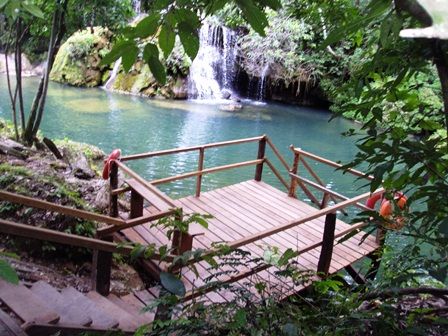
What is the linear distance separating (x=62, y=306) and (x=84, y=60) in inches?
649

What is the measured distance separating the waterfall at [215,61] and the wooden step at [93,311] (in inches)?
598

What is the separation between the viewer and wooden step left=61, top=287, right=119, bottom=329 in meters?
2.45

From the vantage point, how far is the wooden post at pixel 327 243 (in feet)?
13.0

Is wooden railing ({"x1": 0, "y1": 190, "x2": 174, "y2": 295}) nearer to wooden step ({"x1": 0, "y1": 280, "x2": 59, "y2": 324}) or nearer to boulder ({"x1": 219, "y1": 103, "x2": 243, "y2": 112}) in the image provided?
wooden step ({"x1": 0, "y1": 280, "x2": 59, "y2": 324})

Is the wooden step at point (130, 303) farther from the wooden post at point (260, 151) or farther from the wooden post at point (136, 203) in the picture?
the wooden post at point (260, 151)

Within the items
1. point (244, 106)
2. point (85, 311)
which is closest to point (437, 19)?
point (85, 311)

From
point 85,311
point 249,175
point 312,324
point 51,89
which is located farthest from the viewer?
point 51,89

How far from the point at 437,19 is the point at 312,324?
152 centimetres

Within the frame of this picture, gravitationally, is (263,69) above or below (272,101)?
above

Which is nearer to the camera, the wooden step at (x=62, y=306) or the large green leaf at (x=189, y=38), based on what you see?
the large green leaf at (x=189, y=38)

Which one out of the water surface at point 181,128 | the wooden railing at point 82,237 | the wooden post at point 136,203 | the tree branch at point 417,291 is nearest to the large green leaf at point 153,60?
the wooden railing at point 82,237

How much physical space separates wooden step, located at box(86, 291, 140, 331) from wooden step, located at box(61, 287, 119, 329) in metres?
0.07

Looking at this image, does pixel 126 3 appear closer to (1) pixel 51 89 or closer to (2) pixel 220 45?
(1) pixel 51 89

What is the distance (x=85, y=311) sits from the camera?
2.54 meters
